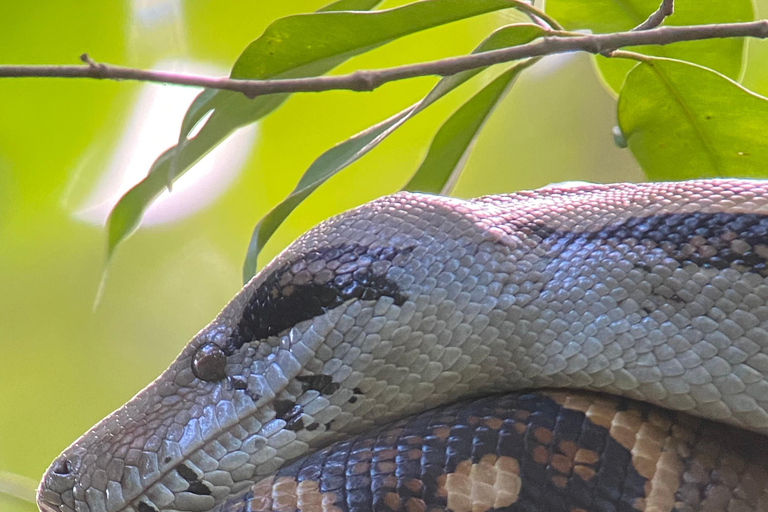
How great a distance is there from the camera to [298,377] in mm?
905

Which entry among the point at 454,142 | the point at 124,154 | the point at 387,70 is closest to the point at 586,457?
the point at 387,70

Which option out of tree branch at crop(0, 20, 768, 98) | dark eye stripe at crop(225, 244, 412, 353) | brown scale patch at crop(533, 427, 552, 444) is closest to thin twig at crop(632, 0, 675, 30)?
tree branch at crop(0, 20, 768, 98)

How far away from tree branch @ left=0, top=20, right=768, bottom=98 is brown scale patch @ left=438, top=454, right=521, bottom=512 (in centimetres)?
44

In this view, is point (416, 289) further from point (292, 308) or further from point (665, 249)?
point (665, 249)

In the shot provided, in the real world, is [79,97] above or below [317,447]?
above

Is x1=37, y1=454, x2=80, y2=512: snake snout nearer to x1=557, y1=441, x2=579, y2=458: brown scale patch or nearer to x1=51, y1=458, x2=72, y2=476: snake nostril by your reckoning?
x1=51, y1=458, x2=72, y2=476: snake nostril

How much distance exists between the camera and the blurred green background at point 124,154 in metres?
2.41

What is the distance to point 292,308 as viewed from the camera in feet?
3.04

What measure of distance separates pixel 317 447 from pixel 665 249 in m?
0.49

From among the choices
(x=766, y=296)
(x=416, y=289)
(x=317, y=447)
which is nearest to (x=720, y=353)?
(x=766, y=296)

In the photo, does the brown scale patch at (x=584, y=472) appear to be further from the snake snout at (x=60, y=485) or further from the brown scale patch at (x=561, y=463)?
the snake snout at (x=60, y=485)

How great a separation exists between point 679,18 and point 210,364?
1.01 m

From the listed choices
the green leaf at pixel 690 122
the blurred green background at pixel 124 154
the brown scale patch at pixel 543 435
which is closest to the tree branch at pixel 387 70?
the green leaf at pixel 690 122

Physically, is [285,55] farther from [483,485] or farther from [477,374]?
[483,485]
